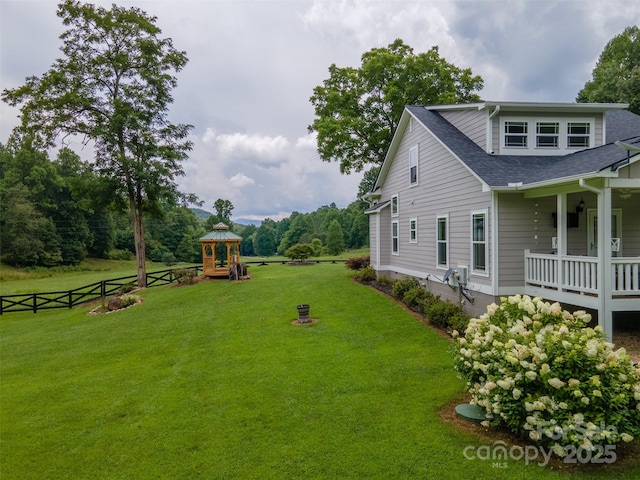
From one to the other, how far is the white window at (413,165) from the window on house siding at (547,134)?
4058 mm

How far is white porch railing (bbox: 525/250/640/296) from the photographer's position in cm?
724

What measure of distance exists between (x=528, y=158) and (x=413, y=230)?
4.82 meters

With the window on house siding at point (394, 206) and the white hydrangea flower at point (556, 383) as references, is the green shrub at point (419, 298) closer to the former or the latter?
the window on house siding at point (394, 206)

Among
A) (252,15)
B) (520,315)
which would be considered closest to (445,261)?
(520,315)

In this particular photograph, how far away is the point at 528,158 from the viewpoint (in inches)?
427

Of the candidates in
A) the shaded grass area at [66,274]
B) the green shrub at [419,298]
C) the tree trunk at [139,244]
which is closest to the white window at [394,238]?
the green shrub at [419,298]

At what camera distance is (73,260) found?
44.5 metres

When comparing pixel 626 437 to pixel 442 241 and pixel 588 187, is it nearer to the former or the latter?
pixel 588 187

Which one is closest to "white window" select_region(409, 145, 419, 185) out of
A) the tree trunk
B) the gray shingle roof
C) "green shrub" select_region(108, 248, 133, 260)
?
the gray shingle roof

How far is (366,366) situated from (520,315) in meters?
3.42

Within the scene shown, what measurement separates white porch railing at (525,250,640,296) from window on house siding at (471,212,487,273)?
104cm

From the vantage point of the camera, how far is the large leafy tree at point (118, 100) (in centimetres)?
1894

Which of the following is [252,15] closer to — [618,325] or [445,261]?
[445,261]

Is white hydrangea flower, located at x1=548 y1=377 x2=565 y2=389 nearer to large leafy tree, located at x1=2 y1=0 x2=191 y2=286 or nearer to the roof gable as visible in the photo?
the roof gable
